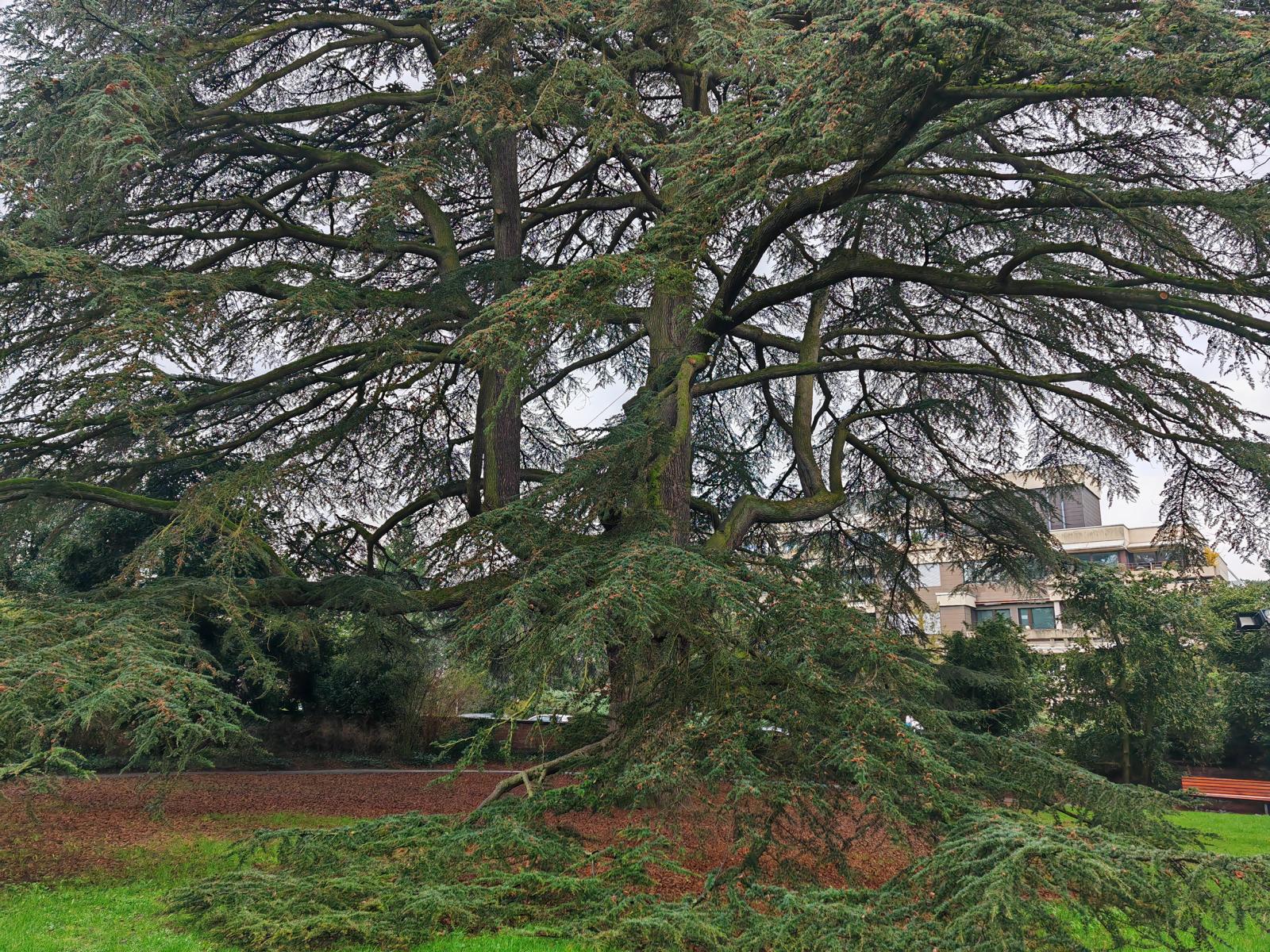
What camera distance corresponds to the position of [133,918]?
224 inches

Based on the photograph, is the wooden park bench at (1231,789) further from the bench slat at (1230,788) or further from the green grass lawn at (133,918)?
the green grass lawn at (133,918)

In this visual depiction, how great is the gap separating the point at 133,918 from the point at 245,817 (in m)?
4.23

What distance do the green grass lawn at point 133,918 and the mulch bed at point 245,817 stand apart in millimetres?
391

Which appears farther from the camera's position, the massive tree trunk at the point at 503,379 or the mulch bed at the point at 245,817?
the massive tree trunk at the point at 503,379

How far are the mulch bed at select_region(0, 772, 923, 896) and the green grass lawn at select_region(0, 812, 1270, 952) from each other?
391 mm

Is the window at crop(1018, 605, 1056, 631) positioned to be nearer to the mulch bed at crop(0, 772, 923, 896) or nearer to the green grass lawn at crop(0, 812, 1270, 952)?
the mulch bed at crop(0, 772, 923, 896)

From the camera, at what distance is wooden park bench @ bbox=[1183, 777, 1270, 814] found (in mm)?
14844

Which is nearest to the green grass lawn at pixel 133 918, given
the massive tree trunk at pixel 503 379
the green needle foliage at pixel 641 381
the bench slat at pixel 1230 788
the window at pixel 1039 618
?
the green needle foliage at pixel 641 381

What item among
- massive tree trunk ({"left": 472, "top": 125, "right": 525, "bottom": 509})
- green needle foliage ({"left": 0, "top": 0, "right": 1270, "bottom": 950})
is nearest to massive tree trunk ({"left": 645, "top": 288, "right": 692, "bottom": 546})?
green needle foliage ({"left": 0, "top": 0, "right": 1270, "bottom": 950})

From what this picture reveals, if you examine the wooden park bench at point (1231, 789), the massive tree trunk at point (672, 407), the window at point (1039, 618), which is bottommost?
the wooden park bench at point (1231, 789)

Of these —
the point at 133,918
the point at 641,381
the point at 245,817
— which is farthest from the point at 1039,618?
the point at 133,918

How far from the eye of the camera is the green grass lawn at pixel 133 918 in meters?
4.88

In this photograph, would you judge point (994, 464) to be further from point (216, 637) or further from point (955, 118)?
point (216, 637)

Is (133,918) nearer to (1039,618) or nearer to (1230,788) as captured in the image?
(1230,788)
